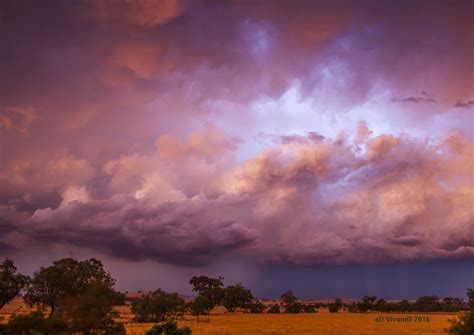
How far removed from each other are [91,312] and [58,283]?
10.3m

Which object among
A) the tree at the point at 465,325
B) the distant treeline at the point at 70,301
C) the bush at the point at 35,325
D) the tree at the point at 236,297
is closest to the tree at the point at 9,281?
the distant treeline at the point at 70,301

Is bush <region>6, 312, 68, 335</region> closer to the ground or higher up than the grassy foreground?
higher up

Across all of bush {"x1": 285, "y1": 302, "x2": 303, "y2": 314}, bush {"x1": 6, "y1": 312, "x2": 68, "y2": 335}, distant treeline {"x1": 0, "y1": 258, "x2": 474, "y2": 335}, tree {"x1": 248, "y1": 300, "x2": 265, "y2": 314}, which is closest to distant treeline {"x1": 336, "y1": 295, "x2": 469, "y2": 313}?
bush {"x1": 285, "y1": 302, "x2": 303, "y2": 314}

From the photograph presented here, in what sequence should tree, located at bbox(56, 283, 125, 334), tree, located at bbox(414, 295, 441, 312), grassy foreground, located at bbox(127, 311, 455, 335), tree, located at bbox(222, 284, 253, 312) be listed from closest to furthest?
tree, located at bbox(56, 283, 125, 334) < grassy foreground, located at bbox(127, 311, 455, 335) < tree, located at bbox(222, 284, 253, 312) < tree, located at bbox(414, 295, 441, 312)

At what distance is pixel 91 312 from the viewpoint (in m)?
36.0

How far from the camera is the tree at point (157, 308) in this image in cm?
10888

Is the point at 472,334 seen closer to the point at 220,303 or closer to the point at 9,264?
the point at 9,264

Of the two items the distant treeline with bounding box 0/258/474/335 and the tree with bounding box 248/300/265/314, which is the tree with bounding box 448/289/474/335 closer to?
the distant treeline with bounding box 0/258/474/335

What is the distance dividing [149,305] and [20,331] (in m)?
81.4

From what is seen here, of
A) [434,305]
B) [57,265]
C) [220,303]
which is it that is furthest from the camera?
[434,305]

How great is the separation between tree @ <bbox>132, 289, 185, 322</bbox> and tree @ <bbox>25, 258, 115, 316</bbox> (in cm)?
6659

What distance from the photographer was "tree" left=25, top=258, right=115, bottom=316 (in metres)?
44.2

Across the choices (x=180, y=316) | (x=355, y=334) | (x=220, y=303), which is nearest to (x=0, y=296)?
(x=355, y=334)

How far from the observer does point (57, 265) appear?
44.7m
